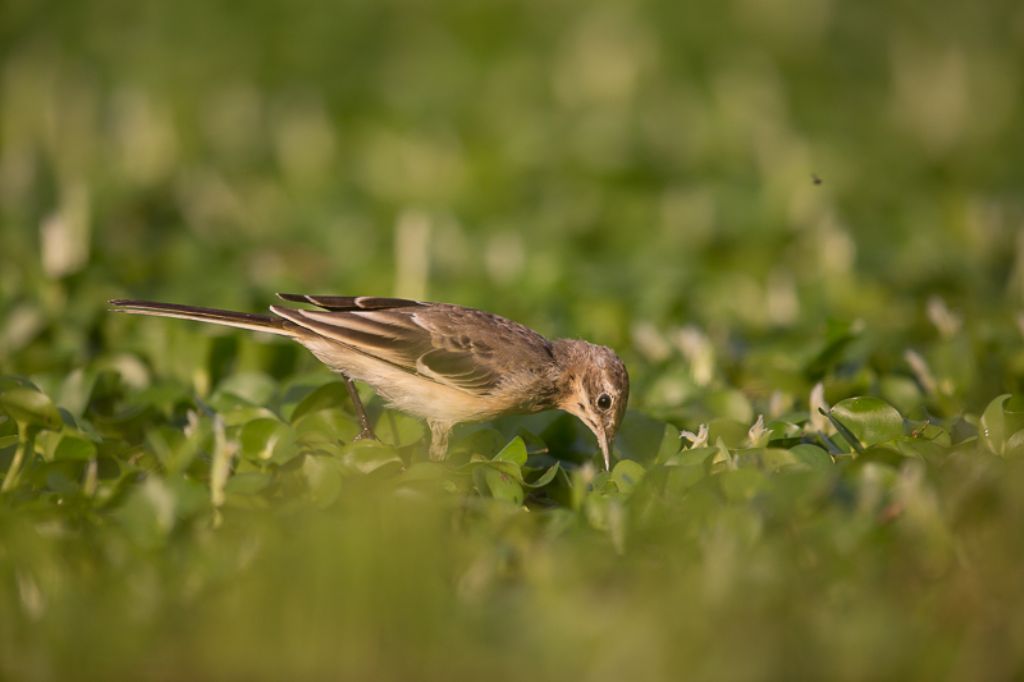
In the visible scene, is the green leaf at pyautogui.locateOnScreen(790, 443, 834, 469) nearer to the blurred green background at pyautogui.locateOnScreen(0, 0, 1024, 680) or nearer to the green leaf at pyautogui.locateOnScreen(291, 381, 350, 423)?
the blurred green background at pyautogui.locateOnScreen(0, 0, 1024, 680)

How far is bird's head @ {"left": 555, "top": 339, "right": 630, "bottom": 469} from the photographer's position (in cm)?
648

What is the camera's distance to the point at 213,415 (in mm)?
6414

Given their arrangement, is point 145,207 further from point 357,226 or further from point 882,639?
point 882,639

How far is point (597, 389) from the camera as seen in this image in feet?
21.4

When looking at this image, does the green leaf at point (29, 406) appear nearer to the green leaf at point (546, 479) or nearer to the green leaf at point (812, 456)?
the green leaf at point (546, 479)

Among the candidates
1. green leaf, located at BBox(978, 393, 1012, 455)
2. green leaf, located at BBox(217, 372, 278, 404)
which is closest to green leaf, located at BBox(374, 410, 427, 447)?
green leaf, located at BBox(217, 372, 278, 404)

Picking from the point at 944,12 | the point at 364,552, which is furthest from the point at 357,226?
the point at 944,12

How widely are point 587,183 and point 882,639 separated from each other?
8.30 m

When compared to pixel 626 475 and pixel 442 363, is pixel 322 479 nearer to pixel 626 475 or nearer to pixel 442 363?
pixel 442 363

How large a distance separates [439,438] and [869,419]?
2.12 m

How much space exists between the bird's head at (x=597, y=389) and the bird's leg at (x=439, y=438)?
0.62 m

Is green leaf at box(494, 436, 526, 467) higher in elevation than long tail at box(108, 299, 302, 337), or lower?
lower

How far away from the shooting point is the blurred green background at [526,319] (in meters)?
4.47

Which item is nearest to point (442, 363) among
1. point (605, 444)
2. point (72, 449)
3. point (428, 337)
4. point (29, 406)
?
point (428, 337)
